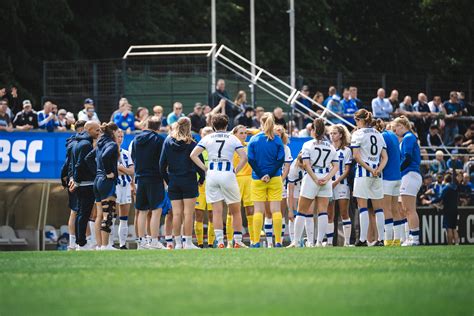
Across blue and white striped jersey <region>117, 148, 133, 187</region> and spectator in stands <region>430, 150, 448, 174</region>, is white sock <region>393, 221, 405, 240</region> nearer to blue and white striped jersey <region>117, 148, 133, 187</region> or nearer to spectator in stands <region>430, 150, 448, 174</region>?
blue and white striped jersey <region>117, 148, 133, 187</region>

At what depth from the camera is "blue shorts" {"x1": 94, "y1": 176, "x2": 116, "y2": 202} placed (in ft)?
65.5

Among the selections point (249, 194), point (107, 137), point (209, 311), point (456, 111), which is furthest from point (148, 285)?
point (456, 111)

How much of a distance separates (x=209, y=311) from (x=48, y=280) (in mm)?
3324

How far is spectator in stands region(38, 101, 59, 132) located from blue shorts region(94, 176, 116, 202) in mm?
7770

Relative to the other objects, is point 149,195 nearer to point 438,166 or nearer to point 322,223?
point 322,223

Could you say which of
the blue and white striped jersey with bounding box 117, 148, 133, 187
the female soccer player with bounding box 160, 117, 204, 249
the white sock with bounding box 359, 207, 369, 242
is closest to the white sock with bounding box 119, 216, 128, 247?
the blue and white striped jersey with bounding box 117, 148, 133, 187

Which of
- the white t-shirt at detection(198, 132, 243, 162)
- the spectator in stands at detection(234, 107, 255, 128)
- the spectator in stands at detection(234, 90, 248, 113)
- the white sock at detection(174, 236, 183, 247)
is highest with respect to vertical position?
the spectator in stands at detection(234, 90, 248, 113)

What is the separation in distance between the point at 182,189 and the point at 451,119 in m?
16.6

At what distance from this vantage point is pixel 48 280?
1233 cm

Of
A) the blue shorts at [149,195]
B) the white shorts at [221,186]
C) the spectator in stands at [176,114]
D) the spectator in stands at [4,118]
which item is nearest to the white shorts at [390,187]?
the white shorts at [221,186]

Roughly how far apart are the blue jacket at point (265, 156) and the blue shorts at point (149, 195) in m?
1.59

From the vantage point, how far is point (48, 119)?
91.6 ft

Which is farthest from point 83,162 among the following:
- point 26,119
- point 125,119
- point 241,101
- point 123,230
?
point 241,101

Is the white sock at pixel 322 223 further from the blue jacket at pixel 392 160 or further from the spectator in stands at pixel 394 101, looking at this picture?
the spectator in stands at pixel 394 101
